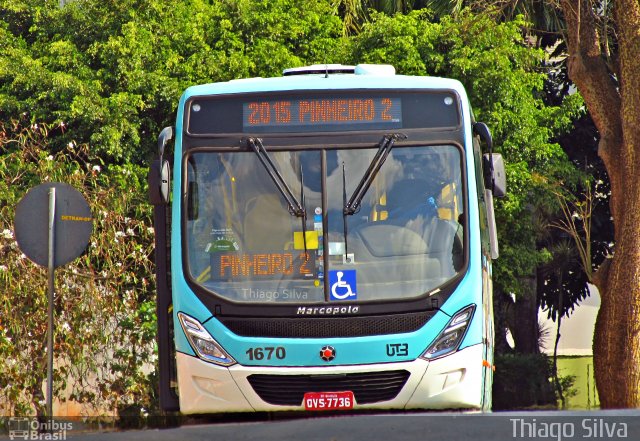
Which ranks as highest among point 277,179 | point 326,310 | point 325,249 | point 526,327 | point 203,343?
point 277,179

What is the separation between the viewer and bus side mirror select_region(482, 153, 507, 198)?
10469mm

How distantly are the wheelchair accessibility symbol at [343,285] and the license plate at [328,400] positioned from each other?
2.48 feet

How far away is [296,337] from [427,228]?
4.54ft

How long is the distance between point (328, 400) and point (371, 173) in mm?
1875

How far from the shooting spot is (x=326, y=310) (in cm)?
912

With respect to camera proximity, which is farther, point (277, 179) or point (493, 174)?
point (493, 174)

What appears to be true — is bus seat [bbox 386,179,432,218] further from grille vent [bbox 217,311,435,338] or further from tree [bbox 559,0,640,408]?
tree [bbox 559,0,640,408]

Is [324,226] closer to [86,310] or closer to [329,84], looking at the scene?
[329,84]

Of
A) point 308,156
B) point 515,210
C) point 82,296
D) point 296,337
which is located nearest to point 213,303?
point 296,337

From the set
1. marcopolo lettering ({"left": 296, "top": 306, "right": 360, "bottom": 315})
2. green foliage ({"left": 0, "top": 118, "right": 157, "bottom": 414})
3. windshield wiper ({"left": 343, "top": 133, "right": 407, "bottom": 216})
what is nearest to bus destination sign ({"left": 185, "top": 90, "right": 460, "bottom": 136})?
windshield wiper ({"left": 343, "top": 133, "right": 407, "bottom": 216})

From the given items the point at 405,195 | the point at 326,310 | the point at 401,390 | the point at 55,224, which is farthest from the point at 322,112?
the point at 55,224

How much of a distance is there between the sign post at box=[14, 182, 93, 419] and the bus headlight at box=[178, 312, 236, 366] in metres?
1.78

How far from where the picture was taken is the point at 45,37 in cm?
1927

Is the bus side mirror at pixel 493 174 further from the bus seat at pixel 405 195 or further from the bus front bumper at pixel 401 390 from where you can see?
the bus front bumper at pixel 401 390
